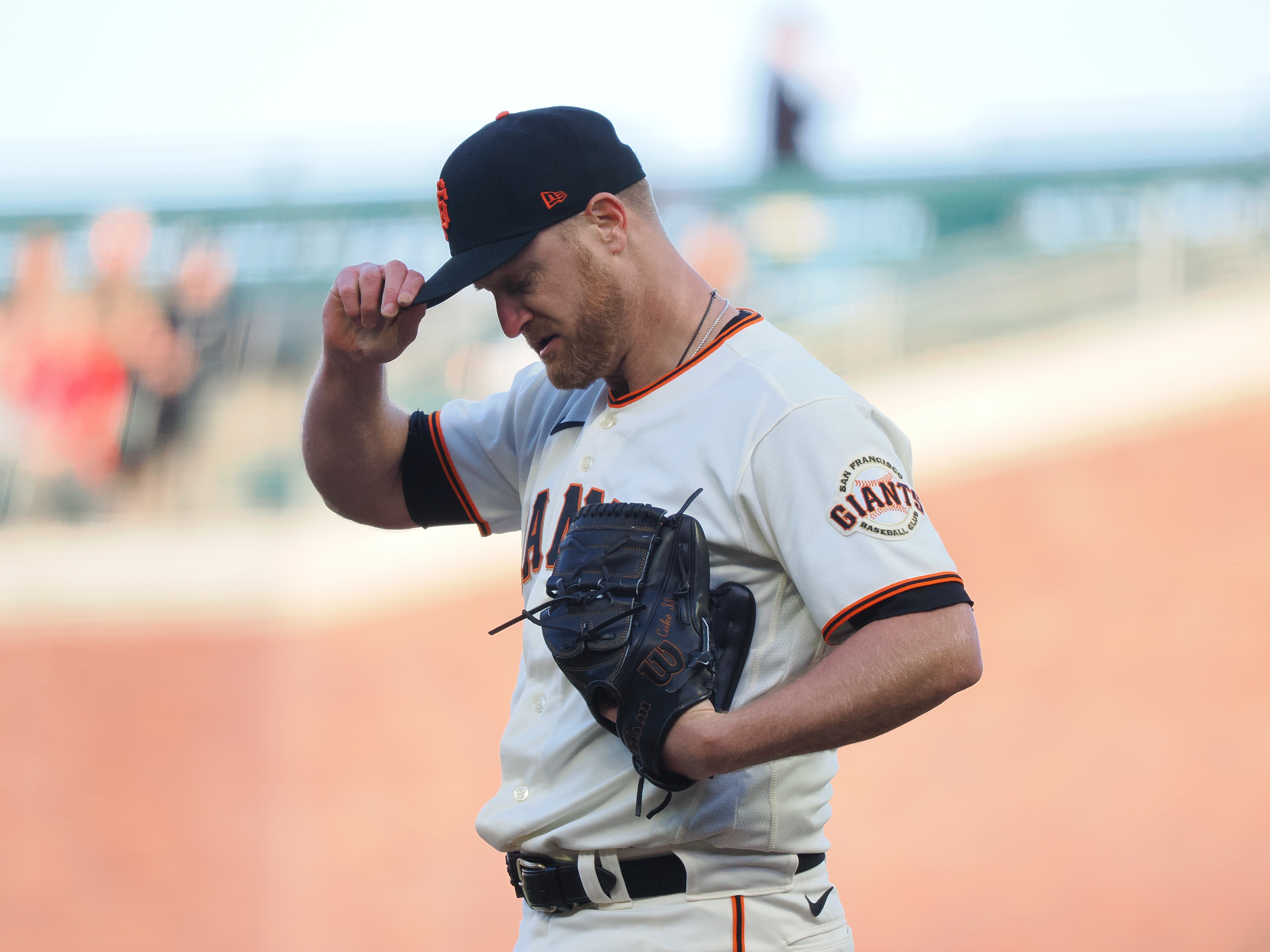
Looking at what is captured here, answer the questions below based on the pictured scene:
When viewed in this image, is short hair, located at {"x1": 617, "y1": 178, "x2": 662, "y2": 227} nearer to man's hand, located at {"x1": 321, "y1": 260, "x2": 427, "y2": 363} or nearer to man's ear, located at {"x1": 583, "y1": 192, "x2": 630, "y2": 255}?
man's ear, located at {"x1": 583, "y1": 192, "x2": 630, "y2": 255}

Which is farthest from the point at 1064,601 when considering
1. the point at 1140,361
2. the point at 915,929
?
the point at 915,929

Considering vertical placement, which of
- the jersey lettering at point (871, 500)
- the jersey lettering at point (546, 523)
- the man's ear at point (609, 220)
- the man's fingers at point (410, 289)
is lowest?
the jersey lettering at point (546, 523)

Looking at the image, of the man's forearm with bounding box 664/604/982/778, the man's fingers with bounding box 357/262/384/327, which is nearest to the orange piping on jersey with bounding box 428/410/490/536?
the man's fingers with bounding box 357/262/384/327

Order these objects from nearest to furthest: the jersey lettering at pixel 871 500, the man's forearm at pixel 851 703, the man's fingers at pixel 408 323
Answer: the man's forearm at pixel 851 703, the jersey lettering at pixel 871 500, the man's fingers at pixel 408 323

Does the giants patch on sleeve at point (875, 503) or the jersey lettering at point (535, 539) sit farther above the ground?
the giants patch on sleeve at point (875, 503)

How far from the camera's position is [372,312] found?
232 cm

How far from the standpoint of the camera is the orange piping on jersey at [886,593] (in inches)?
70.0

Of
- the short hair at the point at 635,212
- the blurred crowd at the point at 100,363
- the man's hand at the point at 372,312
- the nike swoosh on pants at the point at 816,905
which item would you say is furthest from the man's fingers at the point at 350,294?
the blurred crowd at the point at 100,363

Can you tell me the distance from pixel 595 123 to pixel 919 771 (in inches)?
247

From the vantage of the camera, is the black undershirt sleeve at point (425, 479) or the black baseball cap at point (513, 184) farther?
the black undershirt sleeve at point (425, 479)

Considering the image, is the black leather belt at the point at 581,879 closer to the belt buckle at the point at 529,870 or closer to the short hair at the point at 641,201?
the belt buckle at the point at 529,870

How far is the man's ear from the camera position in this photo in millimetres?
2188

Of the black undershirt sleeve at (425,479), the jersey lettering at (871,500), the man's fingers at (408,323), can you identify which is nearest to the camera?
the jersey lettering at (871,500)

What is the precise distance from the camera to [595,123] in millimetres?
2273
